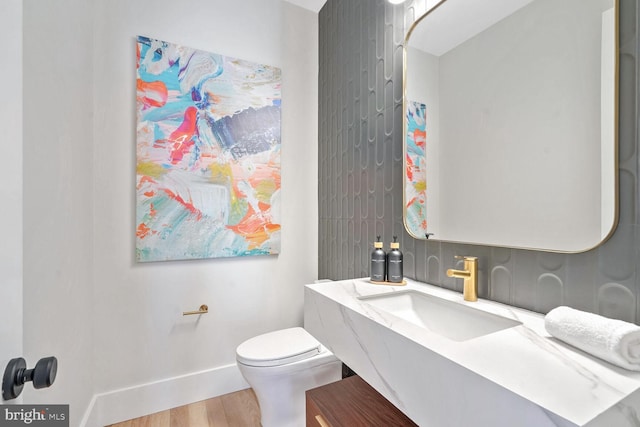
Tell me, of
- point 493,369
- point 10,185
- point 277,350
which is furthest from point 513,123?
point 277,350

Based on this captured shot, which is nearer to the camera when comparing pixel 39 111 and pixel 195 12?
pixel 39 111

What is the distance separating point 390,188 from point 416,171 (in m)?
0.18

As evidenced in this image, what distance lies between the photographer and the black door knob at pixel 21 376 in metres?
0.50

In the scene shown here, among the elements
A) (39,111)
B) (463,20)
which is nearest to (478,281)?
→ (463,20)

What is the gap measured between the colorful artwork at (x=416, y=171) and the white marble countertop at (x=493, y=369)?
422 millimetres

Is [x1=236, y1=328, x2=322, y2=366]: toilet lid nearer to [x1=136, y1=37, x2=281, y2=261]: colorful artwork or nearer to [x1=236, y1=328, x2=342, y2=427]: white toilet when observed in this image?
[x1=236, y1=328, x2=342, y2=427]: white toilet

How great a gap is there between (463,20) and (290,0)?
1.46m

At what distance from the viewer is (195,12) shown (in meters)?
1.80

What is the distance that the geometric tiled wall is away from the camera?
0.68m

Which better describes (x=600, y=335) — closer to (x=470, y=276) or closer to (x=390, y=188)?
(x=470, y=276)

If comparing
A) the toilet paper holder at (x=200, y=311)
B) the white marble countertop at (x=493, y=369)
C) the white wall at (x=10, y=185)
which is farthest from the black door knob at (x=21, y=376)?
Answer: the toilet paper holder at (x=200, y=311)

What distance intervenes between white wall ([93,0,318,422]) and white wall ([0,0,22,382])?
1.23m

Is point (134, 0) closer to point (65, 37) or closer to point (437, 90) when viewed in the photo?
point (65, 37)

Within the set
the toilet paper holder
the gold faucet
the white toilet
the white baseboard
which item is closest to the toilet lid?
the white toilet
